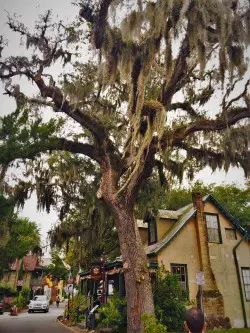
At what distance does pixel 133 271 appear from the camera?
1007cm

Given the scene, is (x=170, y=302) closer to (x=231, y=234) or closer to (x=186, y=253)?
(x=186, y=253)

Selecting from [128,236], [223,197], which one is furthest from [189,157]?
[223,197]

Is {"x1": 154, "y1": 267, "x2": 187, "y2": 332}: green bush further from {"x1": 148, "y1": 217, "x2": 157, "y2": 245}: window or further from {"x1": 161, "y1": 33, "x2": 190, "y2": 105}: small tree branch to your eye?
{"x1": 161, "y1": 33, "x2": 190, "y2": 105}: small tree branch

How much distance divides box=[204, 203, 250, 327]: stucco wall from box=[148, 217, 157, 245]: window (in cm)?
319

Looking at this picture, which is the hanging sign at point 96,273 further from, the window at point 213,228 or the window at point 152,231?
the window at point 213,228

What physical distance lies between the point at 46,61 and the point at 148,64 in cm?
388

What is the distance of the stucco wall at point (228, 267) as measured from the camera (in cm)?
1555

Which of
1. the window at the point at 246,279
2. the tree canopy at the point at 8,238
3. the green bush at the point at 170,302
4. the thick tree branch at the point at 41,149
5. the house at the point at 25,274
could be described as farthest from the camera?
the house at the point at 25,274

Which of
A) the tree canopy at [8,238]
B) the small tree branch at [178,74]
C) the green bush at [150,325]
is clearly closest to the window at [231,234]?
the green bush at [150,325]

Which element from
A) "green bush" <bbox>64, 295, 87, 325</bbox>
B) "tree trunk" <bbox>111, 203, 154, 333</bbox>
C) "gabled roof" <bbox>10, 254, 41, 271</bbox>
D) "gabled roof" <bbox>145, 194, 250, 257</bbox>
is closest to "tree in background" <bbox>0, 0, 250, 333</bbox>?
"tree trunk" <bbox>111, 203, 154, 333</bbox>

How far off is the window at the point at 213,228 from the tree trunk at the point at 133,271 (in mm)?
7654

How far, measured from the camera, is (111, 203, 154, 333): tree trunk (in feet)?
31.7

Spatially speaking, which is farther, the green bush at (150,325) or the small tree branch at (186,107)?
the small tree branch at (186,107)

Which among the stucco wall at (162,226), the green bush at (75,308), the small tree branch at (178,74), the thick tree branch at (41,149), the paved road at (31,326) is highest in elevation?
the small tree branch at (178,74)
